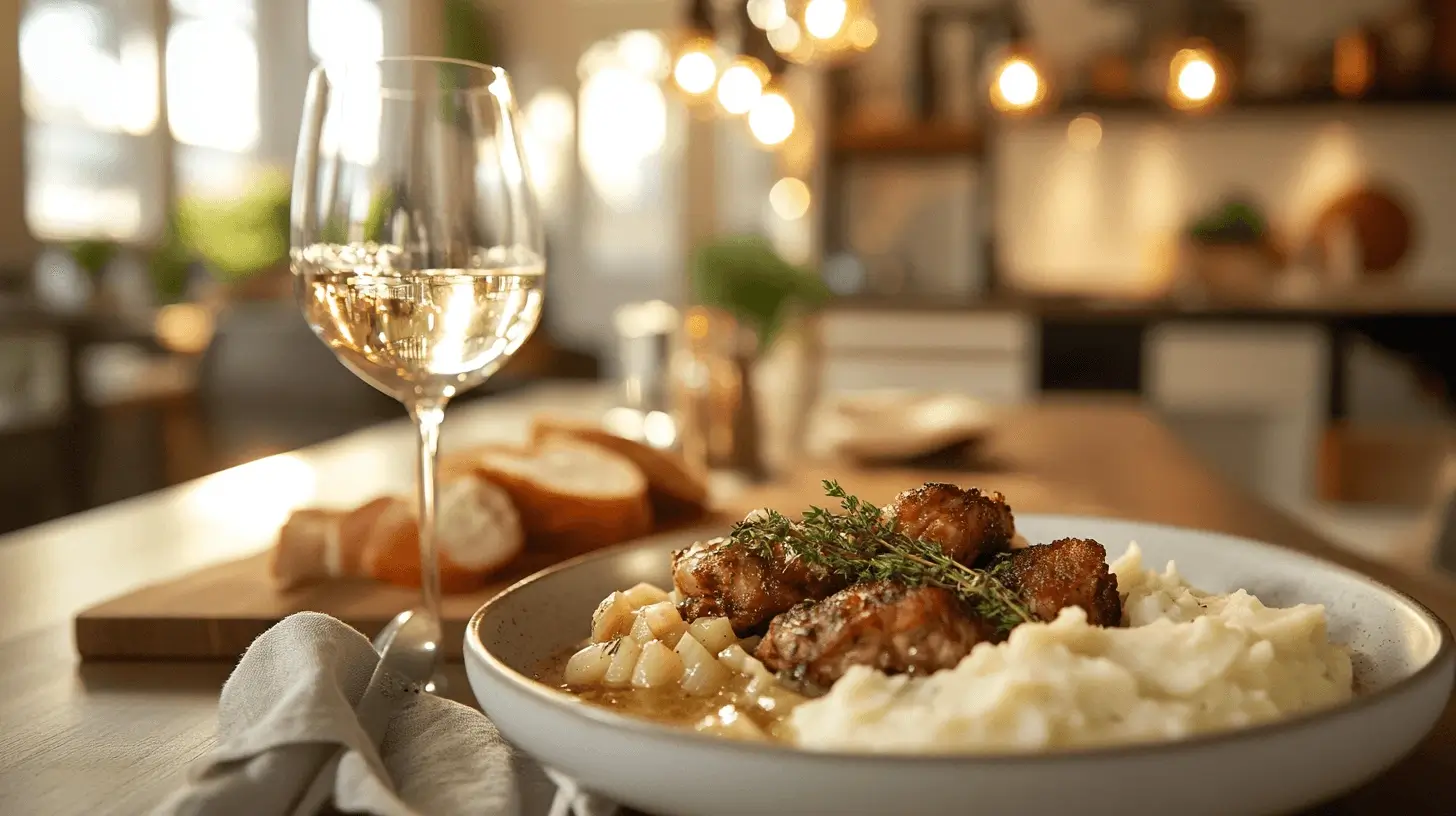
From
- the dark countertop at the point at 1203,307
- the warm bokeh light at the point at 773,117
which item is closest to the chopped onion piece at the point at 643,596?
the warm bokeh light at the point at 773,117

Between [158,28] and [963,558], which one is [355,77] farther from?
[158,28]

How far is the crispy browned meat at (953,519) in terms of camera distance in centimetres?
86

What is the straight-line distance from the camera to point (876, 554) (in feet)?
2.80

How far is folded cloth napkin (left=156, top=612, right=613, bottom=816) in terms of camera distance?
0.68 meters

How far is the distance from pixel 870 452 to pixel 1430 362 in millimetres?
4538

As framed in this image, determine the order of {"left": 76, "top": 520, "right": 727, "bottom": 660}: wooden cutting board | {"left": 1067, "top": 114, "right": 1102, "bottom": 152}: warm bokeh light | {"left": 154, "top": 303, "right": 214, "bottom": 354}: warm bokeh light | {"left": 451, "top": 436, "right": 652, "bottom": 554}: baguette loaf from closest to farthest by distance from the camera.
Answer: {"left": 76, "top": 520, "right": 727, "bottom": 660}: wooden cutting board, {"left": 451, "top": 436, "right": 652, "bottom": 554}: baguette loaf, {"left": 1067, "top": 114, "right": 1102, "bottom": 152}: warm bokeh light, {"left": 154, "top": 303, "right": 214, "bottom": 354}: warm bokeh light

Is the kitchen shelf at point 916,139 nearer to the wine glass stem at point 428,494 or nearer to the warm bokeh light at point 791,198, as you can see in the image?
the warm bokeh light at point 791,198

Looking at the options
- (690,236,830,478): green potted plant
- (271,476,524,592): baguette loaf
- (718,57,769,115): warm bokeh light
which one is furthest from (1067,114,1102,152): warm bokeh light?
(271,476,524,592): baguette loaf

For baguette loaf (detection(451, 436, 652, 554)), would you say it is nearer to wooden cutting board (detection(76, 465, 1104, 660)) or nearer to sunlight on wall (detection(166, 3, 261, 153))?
wooden cutting board (detection(76, 465, 1104, 660))

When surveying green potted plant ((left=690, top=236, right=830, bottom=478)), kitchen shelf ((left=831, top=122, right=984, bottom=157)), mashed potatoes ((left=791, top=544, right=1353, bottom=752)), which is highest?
kitchen shelf ((left=831, top=122, right=984, bottom=157))

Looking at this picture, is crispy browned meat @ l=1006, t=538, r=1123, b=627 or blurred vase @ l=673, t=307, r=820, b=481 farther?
blurred vase @ l=673, t=307, r=820, b=481

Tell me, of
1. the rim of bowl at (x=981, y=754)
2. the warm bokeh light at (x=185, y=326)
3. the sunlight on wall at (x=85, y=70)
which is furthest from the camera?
the sunlight on wall at (x=85, y=70)

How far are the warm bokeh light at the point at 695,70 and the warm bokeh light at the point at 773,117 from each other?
235 mm

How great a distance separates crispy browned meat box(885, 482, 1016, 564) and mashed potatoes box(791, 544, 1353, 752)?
0.18m
